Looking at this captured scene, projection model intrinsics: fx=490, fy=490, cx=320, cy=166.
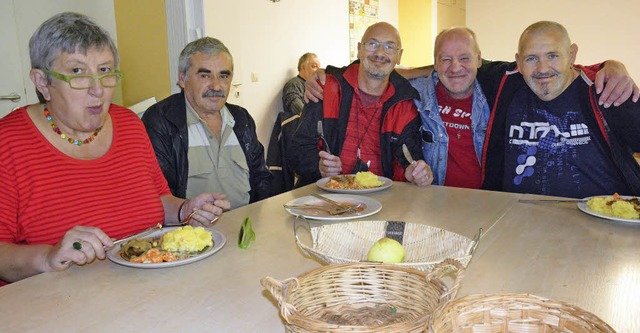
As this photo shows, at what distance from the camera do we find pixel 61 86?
1.42 metres

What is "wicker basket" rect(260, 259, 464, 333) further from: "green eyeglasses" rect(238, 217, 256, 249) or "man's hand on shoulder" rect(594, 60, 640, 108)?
"man's hand on shoulder" rect(594, 60, 640, 108)

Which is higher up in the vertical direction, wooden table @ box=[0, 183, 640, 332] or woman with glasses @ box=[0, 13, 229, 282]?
woman with glasses @ box=[0, 13, 229, 282]

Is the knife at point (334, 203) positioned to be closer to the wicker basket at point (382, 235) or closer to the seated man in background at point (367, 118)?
the wicker basket at point (382, 235)

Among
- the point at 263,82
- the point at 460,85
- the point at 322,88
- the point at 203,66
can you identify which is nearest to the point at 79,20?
the point at 203,66

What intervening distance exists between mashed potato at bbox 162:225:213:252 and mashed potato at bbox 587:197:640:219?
1209 mm

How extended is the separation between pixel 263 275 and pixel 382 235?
1.08ft

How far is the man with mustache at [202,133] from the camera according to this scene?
2229 millimetres

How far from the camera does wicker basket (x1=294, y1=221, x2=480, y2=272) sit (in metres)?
1.14

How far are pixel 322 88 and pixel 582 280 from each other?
188cm

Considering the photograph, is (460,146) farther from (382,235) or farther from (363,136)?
(382,235)

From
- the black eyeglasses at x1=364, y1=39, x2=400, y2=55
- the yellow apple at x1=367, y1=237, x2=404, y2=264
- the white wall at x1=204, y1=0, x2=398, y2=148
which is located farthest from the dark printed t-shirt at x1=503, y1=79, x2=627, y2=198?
the white wall at x1=204, y1=0, x2=398, y2=148

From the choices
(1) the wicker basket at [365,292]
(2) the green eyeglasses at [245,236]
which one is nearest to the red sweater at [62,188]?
(2) the green eyeglasses at [245,236]

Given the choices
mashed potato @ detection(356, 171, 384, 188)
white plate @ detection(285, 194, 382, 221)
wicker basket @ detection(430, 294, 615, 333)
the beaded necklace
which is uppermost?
the beaded necklace

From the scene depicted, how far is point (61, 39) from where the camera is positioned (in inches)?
54.7
